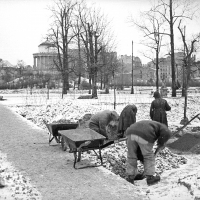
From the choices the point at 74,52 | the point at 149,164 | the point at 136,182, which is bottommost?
the point at 136,182

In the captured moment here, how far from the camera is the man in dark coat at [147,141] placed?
18.8 feet

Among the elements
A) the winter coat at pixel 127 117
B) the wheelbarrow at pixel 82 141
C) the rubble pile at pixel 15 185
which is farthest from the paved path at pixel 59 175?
the winter coat at pixel 127 117

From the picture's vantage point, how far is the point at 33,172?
614 cm

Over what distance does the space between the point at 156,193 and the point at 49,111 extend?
11497 mm

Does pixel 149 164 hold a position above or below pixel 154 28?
below

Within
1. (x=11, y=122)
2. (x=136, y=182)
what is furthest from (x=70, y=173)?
(x=11, y=122)

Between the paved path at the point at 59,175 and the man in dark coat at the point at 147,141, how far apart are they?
1.53 feet

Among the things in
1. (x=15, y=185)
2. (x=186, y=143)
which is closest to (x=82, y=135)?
(x=15, y=185)

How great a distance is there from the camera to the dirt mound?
31.3 ft

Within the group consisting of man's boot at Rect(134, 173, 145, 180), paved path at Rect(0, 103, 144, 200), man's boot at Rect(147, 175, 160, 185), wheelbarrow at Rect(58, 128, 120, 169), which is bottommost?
man's boot at Rect(134, 173, 145, 180)

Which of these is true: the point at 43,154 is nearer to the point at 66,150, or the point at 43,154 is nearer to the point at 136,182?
the point at 66,150

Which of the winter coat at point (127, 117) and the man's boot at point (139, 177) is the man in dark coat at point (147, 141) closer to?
the man's boot at point (139, 177)

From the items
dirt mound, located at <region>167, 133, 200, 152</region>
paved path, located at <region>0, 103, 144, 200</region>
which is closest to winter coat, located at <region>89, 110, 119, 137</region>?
paved path, located at <region>0, 103, 144, 200</region>

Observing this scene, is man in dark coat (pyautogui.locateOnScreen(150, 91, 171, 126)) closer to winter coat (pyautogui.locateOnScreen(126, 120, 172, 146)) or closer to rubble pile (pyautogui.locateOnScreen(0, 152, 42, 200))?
winter coat (pyautogui.locateOnScreen(126, 120, 172, 146))
